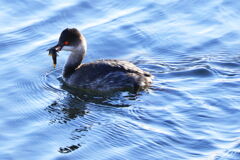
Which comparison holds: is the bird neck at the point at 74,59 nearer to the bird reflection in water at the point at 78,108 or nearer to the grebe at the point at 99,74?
the grebe at the point at 99,74

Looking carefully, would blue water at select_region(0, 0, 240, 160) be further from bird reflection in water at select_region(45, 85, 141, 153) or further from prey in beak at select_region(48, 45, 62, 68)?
prey in beak at select_region(48, 45, 62, 68)

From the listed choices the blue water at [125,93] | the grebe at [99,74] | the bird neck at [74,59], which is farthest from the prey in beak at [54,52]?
the blue water at [125,93]

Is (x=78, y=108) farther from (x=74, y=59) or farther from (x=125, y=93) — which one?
(x=74, y=59)

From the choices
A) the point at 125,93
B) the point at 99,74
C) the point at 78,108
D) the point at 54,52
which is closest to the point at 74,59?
the point at 54,52

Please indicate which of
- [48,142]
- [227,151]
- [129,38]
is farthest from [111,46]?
[227,151]

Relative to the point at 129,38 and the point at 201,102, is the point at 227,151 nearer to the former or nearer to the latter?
the point at 201,102

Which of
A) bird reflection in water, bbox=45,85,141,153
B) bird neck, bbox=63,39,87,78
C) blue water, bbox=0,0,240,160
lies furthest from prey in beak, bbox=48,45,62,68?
bird reflection in water, bbox=45,85,141,153

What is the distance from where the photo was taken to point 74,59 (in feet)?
40.7

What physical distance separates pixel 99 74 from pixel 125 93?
2.06ft

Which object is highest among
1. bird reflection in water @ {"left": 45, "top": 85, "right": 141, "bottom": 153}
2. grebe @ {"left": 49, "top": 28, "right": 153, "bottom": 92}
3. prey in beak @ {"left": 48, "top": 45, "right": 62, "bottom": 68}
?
prey in beak @ {"left": 48, "top": 45, "right": 62, "bottom": 68}

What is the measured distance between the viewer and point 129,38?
45.1 ft

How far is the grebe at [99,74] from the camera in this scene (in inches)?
457

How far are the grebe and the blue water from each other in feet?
0.71

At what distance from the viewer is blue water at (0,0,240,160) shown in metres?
9.56
